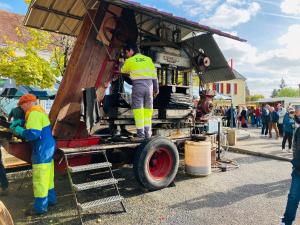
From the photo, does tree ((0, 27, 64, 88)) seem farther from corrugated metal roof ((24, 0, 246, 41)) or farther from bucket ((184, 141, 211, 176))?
bucket ((184, 141, 211, 176))

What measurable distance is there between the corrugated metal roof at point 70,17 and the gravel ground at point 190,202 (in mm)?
3364

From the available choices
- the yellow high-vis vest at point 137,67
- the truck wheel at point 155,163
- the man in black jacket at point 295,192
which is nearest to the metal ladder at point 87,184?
the truck wheel at point 155,163

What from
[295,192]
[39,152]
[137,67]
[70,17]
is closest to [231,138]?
[137,67]

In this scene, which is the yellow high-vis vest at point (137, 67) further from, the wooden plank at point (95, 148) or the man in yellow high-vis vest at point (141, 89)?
the wooden plank at point (95, 148)

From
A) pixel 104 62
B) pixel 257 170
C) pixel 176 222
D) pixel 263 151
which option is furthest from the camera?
pixel 263 151

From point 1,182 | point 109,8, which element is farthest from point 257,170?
point 1,182

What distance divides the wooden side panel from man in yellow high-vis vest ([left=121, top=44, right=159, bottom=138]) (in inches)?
20.9

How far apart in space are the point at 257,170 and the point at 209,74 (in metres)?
3.20

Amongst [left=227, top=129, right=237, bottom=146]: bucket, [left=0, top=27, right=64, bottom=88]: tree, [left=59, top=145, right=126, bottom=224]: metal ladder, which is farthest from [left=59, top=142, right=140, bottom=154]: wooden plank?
[left=0, top=27, right=64, bottom=88]: tree

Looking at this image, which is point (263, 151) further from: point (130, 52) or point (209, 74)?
point (130, 52)

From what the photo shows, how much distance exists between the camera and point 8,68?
43.7ft

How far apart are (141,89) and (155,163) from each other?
1.58 meters

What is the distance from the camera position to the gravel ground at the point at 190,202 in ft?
15.2

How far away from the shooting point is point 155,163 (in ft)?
20.8
